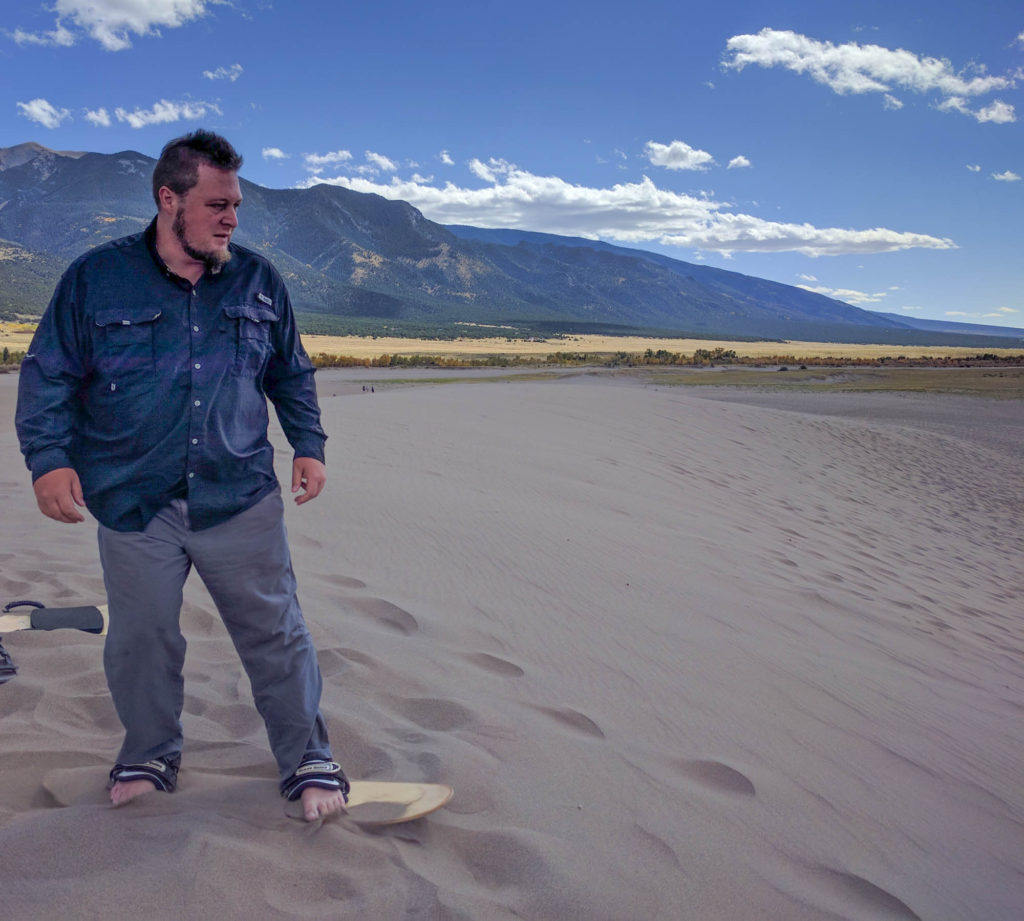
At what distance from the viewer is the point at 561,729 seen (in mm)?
2791

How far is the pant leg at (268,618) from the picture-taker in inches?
81.4

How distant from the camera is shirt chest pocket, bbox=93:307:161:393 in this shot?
1987 millimetres

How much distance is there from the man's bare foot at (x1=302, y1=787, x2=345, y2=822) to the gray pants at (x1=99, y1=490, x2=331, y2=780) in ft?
0.31

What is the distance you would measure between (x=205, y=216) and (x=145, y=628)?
1021 mm

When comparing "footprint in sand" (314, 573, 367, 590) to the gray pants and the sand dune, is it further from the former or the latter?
the gray pants

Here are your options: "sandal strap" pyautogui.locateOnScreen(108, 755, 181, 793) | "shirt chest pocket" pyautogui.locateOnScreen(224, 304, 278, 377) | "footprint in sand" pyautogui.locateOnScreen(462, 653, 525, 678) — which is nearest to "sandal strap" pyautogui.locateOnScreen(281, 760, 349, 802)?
"sandal strap" pyautogui.locateOnScreen(108, 755, 181, 793)

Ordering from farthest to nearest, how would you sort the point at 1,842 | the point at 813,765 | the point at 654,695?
the point at 654,695 < the point at 813,765 < the point at 1,842

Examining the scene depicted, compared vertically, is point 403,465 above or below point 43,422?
below

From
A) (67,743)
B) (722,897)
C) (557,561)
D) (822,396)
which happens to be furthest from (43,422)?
(822,396)

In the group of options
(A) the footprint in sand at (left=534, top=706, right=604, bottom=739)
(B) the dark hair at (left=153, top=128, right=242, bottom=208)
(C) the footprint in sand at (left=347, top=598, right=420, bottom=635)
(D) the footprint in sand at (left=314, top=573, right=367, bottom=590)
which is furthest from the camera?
(D) the footprint in sand at (left=314, top=573, right=367, bottom=590)

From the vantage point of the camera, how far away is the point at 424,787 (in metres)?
2.24

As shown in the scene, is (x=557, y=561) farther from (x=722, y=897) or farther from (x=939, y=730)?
(x=722, y=897)

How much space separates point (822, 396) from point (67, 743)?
24.4m

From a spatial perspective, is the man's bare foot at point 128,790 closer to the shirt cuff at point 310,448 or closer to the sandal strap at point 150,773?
the sandal strap at point 150,773
